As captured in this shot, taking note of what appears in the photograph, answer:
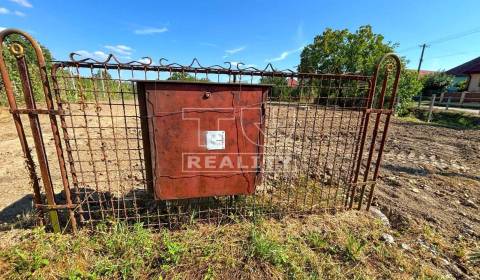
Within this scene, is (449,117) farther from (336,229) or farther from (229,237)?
(229,237)

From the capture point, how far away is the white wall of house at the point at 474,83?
982 inches

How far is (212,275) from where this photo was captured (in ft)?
6.95

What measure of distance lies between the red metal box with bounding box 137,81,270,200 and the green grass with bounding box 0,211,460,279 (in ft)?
1.65

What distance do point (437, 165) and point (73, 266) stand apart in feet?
21.9

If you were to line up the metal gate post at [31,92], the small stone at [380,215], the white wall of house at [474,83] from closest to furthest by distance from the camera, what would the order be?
the metal gate post at [31,92] → the small stone at [380,215] → the white wall of house at [474,83]

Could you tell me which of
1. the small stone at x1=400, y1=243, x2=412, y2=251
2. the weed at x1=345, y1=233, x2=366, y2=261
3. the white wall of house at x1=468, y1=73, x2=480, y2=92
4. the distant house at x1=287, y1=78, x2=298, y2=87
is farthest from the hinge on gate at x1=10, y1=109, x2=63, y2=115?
the white wall of house at x1=468, y1=73, x2=480, y2=92

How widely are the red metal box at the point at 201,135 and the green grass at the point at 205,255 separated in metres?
0.50

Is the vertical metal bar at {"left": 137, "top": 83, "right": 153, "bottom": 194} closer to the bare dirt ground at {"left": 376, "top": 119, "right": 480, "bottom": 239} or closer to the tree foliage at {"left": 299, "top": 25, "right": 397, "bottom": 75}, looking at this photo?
the bare dirt ground at {"left": 376, "top": 119, "right": 480, "bottom": 239}

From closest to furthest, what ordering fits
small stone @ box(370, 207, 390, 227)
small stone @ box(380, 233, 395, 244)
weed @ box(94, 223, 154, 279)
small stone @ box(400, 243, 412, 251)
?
weed @ box(94, 223, 154, 279)
small stone @ box(400, 243, 412, 251)
small stone @ box(380, 233, 395, 244)
small stone @ box(370, 207, 390, 227)

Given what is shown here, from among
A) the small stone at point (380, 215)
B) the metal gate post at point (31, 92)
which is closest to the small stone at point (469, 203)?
the small stone at point (380, 215)

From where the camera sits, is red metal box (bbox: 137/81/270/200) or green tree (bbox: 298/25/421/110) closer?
red metal box (bbox: 137/81/270/200)

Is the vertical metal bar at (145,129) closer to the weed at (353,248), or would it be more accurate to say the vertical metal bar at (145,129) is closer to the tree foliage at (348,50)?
the weed at (353,248)

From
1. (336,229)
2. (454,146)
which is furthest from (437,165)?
(336,229)

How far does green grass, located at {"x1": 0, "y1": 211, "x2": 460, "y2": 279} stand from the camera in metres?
2.11
